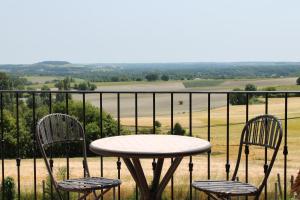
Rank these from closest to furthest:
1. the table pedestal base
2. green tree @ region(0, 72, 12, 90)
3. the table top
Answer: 1. the table top
2. the table pedestal base
3. green tree @ region(0, 72, 12, 90)

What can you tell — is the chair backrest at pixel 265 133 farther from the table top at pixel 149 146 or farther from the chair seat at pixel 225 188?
the table top at pixel 149 146

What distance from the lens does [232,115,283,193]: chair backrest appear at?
4051 millimetres

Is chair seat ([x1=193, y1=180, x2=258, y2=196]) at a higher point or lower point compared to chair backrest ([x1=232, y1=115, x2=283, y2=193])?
lower

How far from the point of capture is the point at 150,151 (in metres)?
3.59

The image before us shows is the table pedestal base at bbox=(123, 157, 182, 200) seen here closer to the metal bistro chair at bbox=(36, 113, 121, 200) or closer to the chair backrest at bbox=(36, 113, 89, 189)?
the metal bistro chair at bbox=(36, 113, 121, 200)

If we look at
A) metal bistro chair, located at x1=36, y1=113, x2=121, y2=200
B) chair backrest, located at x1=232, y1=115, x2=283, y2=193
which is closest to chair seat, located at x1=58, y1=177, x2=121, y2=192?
metal bistro chair, located at x1=36, y1=113, x2=121, y2=200

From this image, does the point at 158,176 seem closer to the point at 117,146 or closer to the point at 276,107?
the point at 117,146

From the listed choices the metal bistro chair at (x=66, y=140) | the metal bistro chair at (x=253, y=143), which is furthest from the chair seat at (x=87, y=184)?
the metal bistro chair at (x=253, y=143)

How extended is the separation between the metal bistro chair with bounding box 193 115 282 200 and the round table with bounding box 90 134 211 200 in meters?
0.35

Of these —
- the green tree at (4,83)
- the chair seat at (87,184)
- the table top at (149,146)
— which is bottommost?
the green tree at (4,83)

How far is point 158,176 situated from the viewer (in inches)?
154

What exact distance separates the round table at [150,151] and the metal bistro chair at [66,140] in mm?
353

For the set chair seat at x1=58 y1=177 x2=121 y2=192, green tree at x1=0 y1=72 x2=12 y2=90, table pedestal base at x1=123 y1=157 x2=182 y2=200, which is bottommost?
green tree at x1=0 y1=72 x2=12 y2=90

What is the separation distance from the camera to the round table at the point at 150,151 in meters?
3.57
